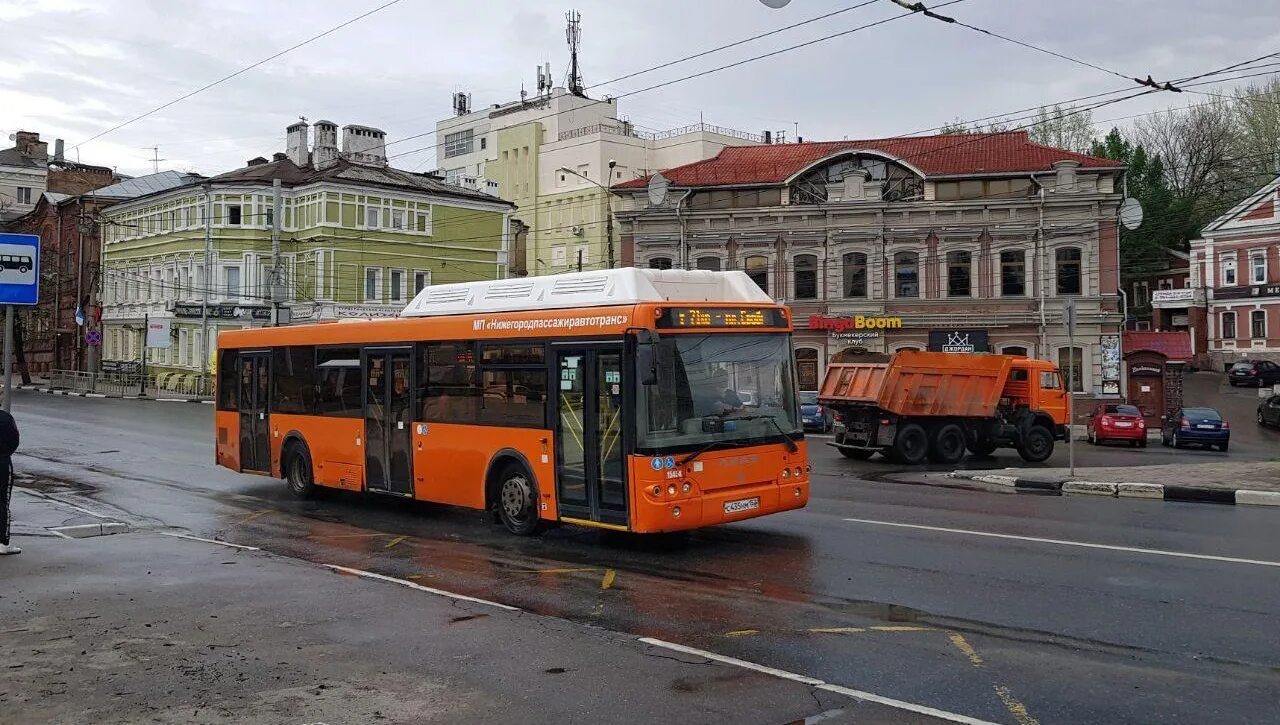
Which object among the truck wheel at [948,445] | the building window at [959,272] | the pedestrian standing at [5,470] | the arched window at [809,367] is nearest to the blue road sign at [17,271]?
the pedestrian standing at [5,470]

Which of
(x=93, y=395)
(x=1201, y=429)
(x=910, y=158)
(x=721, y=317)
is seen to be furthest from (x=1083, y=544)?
(x=93, y=395)

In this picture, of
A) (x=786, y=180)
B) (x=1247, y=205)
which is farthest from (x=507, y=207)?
(x=1247, y=205)

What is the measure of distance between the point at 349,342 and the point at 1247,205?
193ft

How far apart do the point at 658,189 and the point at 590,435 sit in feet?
104

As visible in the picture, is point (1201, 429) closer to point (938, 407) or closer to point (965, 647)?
point (938, 407)

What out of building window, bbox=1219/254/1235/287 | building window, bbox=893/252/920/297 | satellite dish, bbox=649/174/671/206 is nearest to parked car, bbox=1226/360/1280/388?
building window, bbox=1219/254/1235/287

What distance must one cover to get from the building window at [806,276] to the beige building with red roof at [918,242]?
0.19 ft

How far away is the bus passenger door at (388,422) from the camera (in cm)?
1327

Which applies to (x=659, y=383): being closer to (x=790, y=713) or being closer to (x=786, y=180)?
(x=790, y=713)

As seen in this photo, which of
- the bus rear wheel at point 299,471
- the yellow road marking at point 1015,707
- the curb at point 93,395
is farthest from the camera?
the curb at point 93,395

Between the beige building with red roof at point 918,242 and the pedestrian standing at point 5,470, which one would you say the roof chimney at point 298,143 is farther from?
the pedestrian standing at point 5,470

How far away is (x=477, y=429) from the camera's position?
12.1m

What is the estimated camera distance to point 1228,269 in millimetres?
58219

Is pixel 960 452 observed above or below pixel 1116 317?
below
